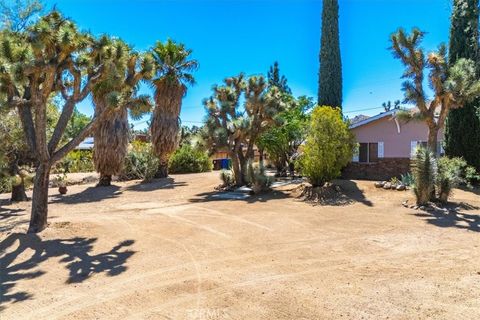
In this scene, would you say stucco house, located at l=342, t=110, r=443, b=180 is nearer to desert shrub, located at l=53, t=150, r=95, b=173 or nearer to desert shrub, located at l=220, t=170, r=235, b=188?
→ desert shrub, located at l=220, t=170, r=235, b=188

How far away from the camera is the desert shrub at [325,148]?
48.0 feet

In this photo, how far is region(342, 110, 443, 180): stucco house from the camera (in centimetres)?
1753

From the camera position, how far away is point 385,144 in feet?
66.1

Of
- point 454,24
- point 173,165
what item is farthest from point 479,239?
point 173,165

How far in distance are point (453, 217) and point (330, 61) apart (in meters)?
11.7

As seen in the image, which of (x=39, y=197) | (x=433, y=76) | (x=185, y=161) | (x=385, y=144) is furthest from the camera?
(x=185, y=161)

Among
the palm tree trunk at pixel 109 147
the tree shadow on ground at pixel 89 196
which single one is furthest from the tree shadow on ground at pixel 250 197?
the palm tree trunk at pixel 109 147

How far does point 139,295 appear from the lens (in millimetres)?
5148

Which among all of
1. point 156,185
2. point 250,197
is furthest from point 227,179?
point 156,185

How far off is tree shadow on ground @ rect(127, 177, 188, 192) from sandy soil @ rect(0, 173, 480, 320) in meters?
6.34

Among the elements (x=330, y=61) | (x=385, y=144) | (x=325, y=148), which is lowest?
(x=325, y=148)

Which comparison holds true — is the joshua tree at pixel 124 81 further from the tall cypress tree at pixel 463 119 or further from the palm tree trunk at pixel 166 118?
the tall cypress tree at pixel 463 119

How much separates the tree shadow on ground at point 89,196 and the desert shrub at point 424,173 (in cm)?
1173

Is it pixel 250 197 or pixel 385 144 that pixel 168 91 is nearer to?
pixel 250 197
